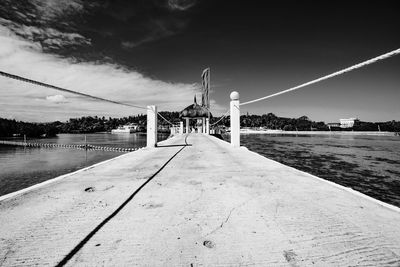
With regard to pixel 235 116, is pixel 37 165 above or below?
below

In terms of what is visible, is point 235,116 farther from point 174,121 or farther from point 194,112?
point 174,121

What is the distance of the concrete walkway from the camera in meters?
1.58

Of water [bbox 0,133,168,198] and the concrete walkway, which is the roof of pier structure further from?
the concrete walkway

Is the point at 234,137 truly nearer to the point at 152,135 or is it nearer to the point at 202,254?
the point at 152,135

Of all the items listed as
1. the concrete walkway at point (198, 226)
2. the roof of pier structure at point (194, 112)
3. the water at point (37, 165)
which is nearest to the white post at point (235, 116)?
the concrete walkway at point (198, 226)

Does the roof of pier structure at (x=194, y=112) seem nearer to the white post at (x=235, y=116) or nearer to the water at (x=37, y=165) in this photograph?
the water at (x=37, y=165)

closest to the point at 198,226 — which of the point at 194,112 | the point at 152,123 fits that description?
the point at 152,123

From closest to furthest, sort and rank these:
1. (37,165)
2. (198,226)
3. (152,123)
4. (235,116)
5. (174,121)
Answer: (198,226), (235,116), (152,123), (37,165), (174,121)

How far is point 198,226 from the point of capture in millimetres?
2078

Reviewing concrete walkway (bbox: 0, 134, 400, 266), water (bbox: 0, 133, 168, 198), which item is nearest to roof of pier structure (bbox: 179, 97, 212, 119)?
water (bbox: 0, 133, 168, 198)

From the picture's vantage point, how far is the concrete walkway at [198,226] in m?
1.58

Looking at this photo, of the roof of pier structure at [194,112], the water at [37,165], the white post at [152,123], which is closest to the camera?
the white post at [152,123]

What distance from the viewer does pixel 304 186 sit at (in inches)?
136

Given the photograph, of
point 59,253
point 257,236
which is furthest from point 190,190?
point 59,253
